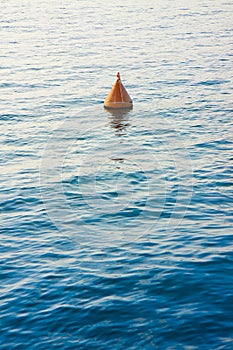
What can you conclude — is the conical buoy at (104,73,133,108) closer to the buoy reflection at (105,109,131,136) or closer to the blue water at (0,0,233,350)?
the buoy reflection at (105,109,131,136)

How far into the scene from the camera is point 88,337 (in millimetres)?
14562

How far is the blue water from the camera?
599 inches

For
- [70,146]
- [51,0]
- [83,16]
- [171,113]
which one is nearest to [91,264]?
[70,146]

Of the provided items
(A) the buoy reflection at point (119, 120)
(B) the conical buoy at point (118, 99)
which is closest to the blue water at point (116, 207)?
(A) the buoy reflection at point (119, 120)

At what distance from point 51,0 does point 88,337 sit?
112 metres

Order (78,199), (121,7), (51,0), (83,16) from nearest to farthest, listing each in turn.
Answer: (78,199), (83,16), (121,7), (51,0)

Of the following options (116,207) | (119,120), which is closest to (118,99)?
(119,120)

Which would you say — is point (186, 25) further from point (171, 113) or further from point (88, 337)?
point (88, 337)

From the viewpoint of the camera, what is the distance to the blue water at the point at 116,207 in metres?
15.2

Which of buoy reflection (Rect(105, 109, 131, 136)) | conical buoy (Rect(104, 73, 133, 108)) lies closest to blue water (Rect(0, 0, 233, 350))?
buoy reflection (Rect(105, 109, 131, 136))

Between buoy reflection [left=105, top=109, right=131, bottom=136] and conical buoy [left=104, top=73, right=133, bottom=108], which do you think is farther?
conical buoy [left=104, top=73, right=133, bottom=108]

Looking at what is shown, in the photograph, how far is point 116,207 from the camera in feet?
74.3

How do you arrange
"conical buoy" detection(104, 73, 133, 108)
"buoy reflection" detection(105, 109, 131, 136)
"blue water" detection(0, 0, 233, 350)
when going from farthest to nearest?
1. "conical buoy" detection(104, 73, 133, 108)
2. "buoy reflection" detection(105, 109, 131, 136)
3. "blue water" detection(0, 0, 233, 350)

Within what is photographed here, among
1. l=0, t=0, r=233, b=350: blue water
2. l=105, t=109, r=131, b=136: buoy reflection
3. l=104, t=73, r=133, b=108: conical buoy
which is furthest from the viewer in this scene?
l=104, t=73, r=133, b=108: conical buoy
